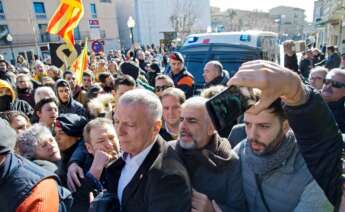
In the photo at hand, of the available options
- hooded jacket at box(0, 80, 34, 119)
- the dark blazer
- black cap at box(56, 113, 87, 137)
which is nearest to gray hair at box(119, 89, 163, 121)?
the dark blazer

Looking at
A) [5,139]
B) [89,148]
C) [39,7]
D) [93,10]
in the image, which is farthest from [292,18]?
[5,139]

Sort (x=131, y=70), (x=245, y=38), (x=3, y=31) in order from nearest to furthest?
(x=131, y=70) → (x=245, y=38) → (x=3, y=31)

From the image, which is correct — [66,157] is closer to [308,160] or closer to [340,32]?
[308,160]

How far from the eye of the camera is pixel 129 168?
5.98ft

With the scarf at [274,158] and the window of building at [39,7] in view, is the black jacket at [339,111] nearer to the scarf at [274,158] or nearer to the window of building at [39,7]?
the scarf at [274,158]

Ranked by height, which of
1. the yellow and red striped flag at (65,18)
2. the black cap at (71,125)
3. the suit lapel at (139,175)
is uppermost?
the yellow and red striped flag at (65,18)

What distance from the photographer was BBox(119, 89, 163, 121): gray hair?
5.85 ft

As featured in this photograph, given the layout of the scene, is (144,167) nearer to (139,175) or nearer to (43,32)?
(139,175)

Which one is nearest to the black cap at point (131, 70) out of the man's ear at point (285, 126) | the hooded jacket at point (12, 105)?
the hooded jacket at point (12, 105)

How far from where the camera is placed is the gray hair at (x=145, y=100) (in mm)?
1783

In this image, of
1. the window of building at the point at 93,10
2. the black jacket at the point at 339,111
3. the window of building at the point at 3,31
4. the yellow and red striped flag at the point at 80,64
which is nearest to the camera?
the black jacket at the point at 339,111

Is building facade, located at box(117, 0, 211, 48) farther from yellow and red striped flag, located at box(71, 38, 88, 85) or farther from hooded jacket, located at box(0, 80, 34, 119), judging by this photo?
hooded jacket, located at box(0, 80, 34, 119)

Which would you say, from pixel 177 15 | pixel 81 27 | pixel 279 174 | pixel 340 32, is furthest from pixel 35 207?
pixel 177 15

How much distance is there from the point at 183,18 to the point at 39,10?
59.9 feet
